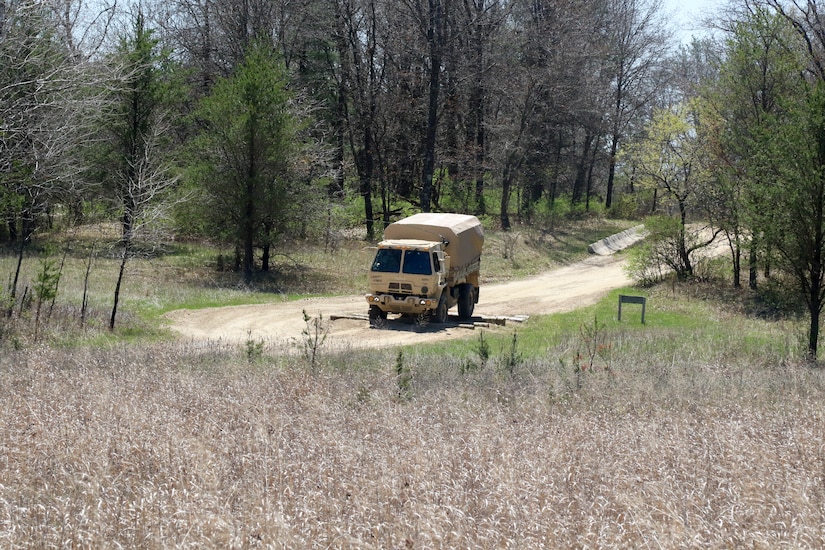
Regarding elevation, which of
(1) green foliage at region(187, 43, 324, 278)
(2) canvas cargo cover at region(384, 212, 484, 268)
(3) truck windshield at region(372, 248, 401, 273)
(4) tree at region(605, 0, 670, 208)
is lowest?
(3) truck windshield at region(372, 248, 401, 273)

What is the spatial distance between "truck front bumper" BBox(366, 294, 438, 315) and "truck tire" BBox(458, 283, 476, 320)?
2008 mm

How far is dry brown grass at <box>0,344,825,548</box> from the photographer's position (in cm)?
527

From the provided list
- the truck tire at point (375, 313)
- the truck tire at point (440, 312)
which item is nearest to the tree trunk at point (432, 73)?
the truck tire at point (440, 312)

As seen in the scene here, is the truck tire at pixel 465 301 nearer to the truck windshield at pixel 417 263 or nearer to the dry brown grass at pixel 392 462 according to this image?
the truck windshield at pixel 417 263

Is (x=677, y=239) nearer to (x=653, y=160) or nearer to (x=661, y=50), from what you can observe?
(x=653, y=160)

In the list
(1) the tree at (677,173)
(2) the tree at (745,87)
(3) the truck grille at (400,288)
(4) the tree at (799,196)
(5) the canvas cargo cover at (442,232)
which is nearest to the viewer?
(4) the tree at (799,196)

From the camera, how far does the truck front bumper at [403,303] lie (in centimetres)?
2062

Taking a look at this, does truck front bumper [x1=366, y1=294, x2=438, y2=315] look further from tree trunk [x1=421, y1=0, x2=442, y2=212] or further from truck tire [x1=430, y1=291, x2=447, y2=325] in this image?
tree trunk [x1=421, y1=0, x2=442, y2=212]

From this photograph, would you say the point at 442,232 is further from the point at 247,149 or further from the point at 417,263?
the point at 247,149

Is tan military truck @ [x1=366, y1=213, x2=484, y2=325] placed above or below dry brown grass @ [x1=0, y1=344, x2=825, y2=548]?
above

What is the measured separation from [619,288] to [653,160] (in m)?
7.08

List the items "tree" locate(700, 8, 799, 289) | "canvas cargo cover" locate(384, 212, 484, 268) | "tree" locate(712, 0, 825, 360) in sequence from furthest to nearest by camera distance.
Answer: "tree" locate(700, 8, 799, 289) < "canvas cargo cover" locate(384, 212, 484, 268) < "tree" locate(712, 0, 825, 360)

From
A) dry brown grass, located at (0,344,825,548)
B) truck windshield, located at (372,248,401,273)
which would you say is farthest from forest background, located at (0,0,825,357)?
dry brown grass, located at (0,344,825,548)

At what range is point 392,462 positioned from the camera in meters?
6.65
